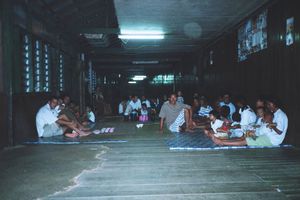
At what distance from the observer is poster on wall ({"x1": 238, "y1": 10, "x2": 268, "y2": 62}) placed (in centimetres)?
935

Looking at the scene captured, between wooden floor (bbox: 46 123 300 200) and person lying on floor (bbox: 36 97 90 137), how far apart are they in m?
2.95

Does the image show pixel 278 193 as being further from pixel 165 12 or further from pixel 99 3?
pixel 99 3

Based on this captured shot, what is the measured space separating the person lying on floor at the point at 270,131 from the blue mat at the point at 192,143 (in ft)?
0.59

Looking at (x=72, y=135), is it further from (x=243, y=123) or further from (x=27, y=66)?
(x=243, y=123)

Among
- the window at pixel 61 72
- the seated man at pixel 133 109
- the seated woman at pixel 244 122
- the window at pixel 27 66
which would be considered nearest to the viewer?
the seated woman at pixel 244 122

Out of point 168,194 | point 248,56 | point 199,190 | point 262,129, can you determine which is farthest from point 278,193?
point 248,56

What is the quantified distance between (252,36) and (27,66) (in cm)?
668

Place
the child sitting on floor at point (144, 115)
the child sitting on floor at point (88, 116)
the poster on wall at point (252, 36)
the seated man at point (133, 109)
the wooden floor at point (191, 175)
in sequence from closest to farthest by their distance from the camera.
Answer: the wooden floor at point (191, 175), the poster on wall at point (252, 36), the child sitting on floor at point (88, 116), the child sitting on floor at point (144, 115), the seated man at point (133, 109)

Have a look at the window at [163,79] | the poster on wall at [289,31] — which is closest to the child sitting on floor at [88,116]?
the poster on wall at [289,31]

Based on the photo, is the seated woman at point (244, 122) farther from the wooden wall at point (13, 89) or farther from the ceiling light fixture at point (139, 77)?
the ceiling light fixture at point (139, 77)

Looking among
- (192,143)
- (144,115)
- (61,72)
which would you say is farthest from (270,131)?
(61,72)

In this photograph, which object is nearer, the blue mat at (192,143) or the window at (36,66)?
the blue mat at (192,143)

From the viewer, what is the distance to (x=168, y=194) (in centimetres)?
441

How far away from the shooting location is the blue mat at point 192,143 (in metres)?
7.52
